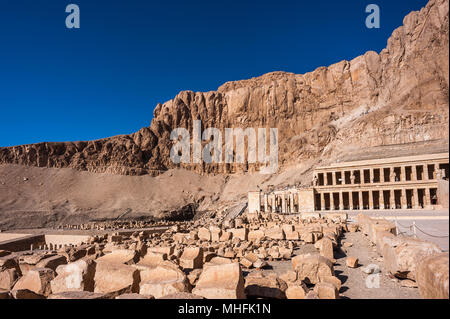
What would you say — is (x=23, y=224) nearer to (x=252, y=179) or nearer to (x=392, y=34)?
(x=252, y=179)

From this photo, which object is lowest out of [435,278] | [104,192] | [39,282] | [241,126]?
[39,282]

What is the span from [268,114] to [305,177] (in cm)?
2965

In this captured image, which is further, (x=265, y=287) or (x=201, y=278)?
(x=265, y=287)

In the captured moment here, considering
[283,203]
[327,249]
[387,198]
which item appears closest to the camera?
[327,249]

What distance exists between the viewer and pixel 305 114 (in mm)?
77812

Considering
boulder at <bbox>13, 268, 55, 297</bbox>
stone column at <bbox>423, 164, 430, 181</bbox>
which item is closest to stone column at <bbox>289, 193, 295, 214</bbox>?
stone column at <bbox>423, 164, 430, 181</bbox>

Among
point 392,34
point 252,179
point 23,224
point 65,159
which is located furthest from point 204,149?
point 392,34

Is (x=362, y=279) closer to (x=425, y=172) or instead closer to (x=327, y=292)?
(x=327, y=292)

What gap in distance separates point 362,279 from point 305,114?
74.2 meters

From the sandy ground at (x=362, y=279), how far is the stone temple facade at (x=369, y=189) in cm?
2555

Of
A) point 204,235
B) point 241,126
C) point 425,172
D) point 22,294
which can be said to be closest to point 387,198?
point 425,172

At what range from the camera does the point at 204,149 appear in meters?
84.0

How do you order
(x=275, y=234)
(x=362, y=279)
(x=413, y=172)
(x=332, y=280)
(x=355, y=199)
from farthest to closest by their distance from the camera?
(x=355, y=199) → (x=413, y=172) → (x=275, y=234) → (x=362, y=279) → (x=332, y=280)

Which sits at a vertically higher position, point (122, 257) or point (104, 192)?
point (104, 192)
